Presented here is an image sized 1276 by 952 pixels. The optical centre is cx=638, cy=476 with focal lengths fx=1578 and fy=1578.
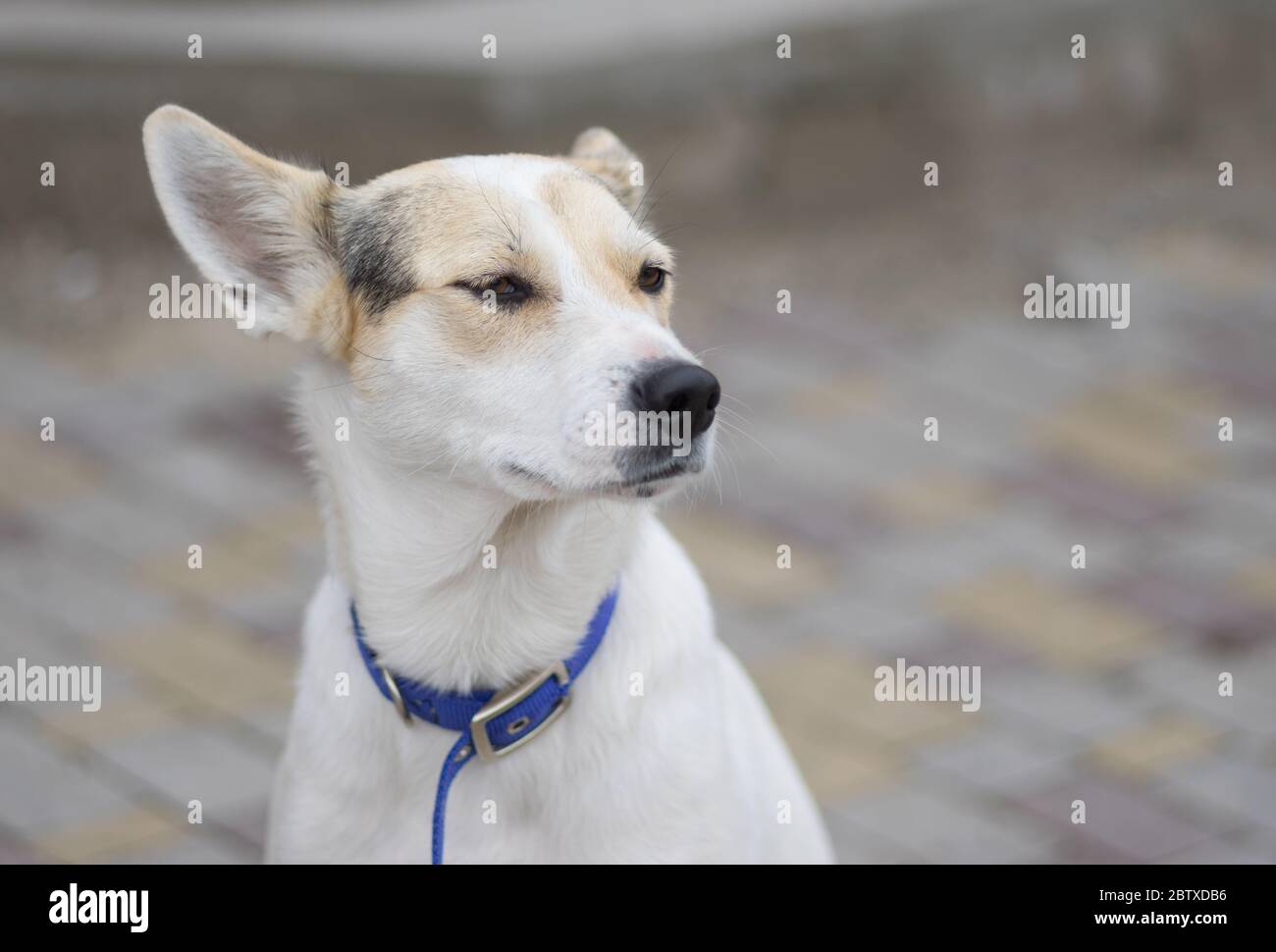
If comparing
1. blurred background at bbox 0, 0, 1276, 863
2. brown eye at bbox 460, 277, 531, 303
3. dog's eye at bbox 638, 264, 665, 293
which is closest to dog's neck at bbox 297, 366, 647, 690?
brown eye at bbox 460, 277, 531, 303

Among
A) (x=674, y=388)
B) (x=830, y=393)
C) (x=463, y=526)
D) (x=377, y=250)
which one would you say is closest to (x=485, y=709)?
(x=463, y=526)

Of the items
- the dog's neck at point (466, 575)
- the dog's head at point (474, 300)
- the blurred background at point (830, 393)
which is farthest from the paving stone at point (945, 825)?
the dog's head at point (474, 300)

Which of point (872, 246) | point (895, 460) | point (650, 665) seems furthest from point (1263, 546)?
point (650, 665)

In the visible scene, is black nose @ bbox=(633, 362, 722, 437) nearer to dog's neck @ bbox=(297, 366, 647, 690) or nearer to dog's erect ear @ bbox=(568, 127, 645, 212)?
dog's neck @ bbox=(297, 366, 647, 690)

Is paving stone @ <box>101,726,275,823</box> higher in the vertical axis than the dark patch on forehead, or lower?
lower

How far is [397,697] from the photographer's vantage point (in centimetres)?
306

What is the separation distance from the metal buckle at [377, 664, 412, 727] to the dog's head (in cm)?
42

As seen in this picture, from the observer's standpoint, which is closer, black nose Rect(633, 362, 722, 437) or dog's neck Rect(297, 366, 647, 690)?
black nose Rect(633, 362, 722, 437)

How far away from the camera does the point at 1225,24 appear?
29.9 feet

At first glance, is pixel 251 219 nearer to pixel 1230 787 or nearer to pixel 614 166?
pixel 614 166

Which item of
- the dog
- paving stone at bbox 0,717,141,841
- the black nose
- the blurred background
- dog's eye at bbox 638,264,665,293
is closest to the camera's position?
the black nose

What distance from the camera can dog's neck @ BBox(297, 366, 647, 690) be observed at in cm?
305

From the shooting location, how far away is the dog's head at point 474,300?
9.22ft
